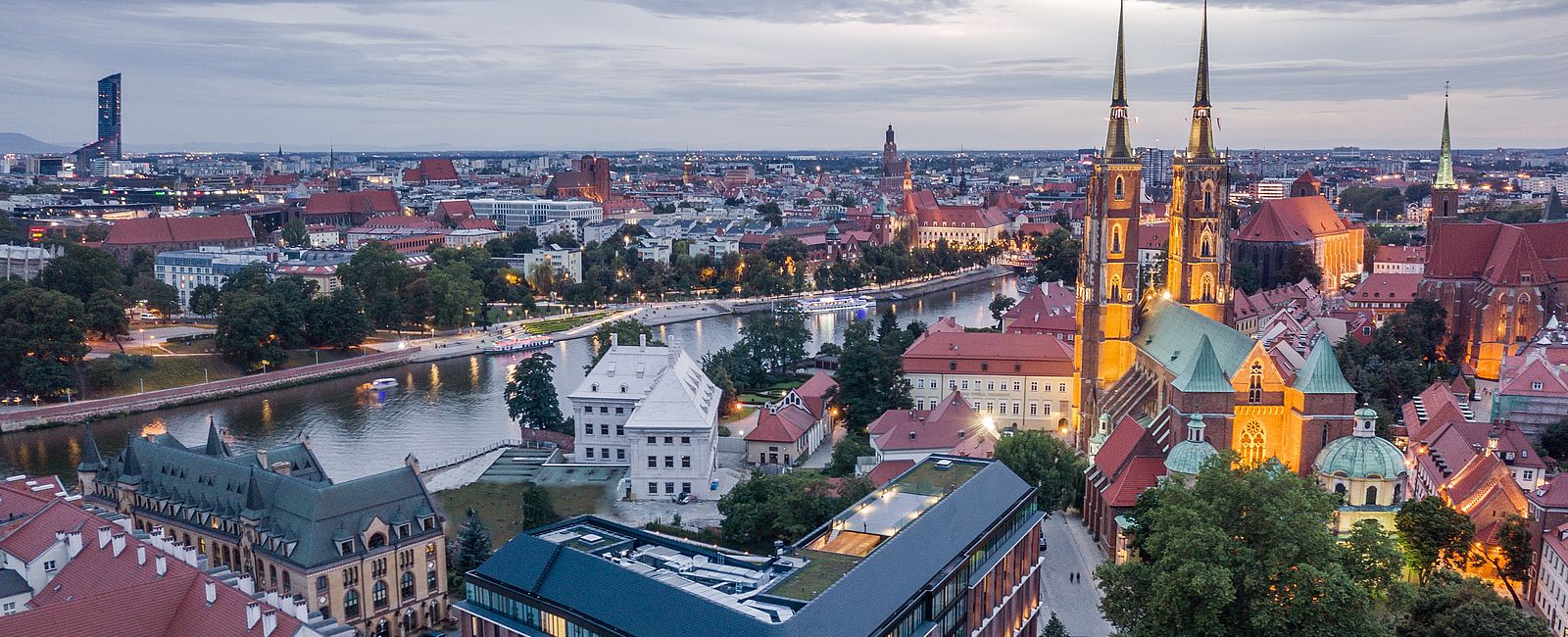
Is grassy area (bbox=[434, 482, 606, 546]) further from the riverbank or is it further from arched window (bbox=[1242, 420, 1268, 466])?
the riverbank

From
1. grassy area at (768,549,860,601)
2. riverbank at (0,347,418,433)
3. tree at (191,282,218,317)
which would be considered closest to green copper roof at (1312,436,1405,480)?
grassy area at (768,549,860,601)

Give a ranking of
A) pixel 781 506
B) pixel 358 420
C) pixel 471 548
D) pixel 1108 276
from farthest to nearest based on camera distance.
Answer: pixel 358 420 → pixel 1108 276 → pixel 781 506 → pixel 471 548

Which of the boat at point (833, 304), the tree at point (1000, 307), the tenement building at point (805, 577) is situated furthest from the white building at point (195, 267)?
the tenement building at point (805, 577)

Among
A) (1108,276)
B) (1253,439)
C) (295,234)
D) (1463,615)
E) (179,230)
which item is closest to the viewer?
(1463,615)

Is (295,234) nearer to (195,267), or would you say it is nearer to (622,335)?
(195,267)

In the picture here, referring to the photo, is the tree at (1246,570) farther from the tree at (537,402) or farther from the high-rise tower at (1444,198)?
the high-rise tower at (1444,198)

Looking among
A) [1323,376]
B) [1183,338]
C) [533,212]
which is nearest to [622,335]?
[1183,338]
